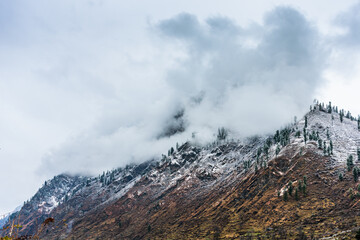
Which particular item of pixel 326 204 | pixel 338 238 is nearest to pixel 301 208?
pixel 326 204

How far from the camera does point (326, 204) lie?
632 feet

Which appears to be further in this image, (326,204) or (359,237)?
(326,204)

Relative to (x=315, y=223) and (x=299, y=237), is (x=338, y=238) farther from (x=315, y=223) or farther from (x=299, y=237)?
(x=315, y=223)

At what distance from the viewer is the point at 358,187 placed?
189625mm

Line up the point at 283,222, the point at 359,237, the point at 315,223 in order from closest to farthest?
the point at 359,237 → the point at 315,223 → the point at 283,222

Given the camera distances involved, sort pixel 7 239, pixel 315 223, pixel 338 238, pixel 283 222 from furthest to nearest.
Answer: pixel 283 222 → pixel 315 223 → pixel 338 238 → pixel 7 239

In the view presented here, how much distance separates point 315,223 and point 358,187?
164ft

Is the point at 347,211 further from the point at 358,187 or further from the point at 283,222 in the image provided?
the point at 283,222

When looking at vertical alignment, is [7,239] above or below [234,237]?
above

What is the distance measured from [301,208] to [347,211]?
3381 centimetres

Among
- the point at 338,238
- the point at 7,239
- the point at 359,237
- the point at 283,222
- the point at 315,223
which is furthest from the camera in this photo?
the point at 283,222

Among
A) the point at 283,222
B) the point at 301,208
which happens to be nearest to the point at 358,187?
the point at 301,208

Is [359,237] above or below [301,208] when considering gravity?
below

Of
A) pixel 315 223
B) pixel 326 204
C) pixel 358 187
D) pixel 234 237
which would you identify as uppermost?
pixel 358 187
